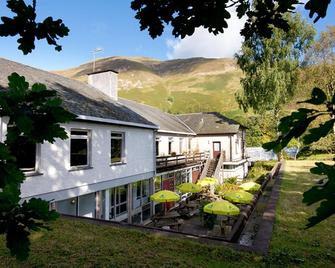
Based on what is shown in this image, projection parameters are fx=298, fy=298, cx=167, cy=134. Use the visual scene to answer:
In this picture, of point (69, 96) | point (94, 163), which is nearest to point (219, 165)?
point (94, 163)

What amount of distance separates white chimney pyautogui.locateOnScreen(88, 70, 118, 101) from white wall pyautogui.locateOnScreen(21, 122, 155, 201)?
4211 millimetres

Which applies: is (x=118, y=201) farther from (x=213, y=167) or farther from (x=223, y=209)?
(x=213, y=167)

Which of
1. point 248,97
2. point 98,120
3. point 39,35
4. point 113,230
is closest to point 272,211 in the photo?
point 113,230

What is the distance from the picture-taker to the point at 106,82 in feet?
70.2

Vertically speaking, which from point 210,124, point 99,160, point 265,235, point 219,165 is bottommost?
point 265,235

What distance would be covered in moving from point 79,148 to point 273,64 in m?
26.7

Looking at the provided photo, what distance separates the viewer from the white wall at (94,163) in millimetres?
11547

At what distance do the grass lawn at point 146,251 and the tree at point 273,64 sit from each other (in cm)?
2573

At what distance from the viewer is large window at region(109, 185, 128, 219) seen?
1669 centimetres

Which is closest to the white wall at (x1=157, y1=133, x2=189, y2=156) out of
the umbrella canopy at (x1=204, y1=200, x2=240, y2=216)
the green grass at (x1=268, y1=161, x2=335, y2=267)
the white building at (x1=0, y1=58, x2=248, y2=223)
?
the white building at (x1=0, y1=58, x2=248, y2=223)

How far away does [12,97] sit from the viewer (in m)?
1.42

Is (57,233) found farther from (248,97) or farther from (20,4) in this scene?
(248,97)

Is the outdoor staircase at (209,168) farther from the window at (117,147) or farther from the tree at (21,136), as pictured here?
the tree at (21,136)

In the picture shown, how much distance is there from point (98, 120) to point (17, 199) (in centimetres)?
1271
